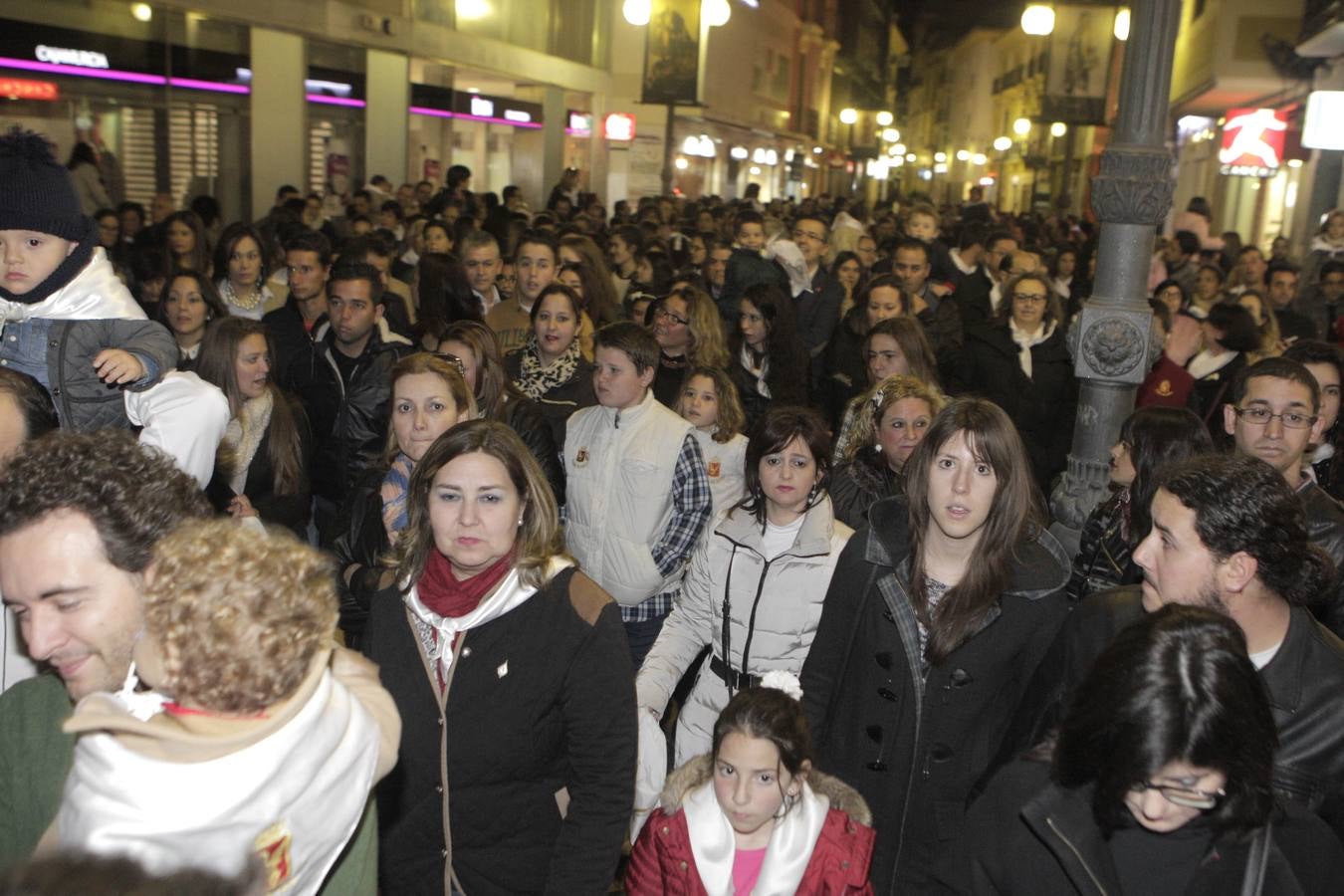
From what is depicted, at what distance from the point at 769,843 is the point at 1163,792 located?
1378 mm

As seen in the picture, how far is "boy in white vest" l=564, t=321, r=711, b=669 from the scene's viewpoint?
5.37 m

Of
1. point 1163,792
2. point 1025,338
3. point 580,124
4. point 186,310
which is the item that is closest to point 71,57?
point 186,310

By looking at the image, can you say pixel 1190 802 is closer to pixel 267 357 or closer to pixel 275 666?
pixel 275 666

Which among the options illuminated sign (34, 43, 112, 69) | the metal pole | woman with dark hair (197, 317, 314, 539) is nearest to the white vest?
woman with dark hair (197, 317, 314, 539)

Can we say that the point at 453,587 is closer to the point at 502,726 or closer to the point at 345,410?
the point at 502,726

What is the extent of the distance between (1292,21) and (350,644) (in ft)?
75.6

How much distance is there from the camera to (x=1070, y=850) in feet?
7.47

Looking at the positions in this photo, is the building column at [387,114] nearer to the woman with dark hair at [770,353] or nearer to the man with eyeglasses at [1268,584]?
the woman with dark hair at [770,353]

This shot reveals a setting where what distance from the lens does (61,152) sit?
14.8 metres

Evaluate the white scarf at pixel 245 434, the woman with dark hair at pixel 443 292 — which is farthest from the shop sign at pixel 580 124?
the white scarf at pixel 245 434

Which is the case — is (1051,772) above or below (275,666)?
below

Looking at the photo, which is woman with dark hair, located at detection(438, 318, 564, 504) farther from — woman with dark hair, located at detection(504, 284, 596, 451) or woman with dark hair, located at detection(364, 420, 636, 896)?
woman with dark hair, located at detection(364, 420, 636, 896)

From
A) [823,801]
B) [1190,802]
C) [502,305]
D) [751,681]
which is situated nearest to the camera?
[1190,802]

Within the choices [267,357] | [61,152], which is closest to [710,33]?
[61,152]
